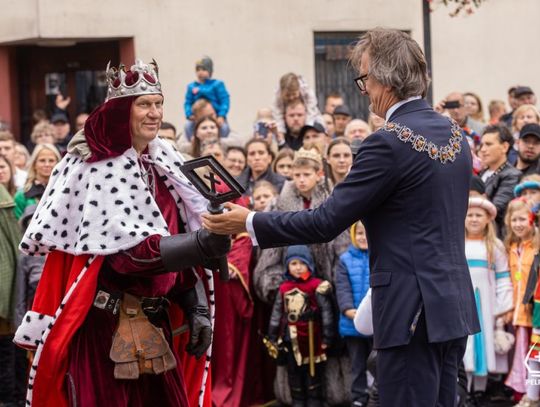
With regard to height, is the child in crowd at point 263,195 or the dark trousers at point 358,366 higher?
the child in crowd at point 263,195

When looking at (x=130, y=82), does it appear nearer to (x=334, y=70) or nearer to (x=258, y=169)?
(x=258, y=169)

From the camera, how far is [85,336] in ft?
19.2

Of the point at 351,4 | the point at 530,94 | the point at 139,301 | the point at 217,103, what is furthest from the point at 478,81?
the point at 139,301

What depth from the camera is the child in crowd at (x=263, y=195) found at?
9445 millimetres

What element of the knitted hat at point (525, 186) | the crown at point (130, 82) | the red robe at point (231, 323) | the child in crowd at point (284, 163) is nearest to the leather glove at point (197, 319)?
the crown at point (130, 82)

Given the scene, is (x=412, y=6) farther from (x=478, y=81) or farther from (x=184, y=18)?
(x=184, y=18)

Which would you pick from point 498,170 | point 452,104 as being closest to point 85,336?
point 498,170

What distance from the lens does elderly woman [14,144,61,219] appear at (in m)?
9.55

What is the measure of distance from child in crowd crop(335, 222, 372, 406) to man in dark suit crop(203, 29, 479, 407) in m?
3.42

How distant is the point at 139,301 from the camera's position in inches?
231

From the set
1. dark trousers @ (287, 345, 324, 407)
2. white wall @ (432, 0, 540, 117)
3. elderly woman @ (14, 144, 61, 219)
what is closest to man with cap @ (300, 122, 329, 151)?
elderly woman @ (14, 144, 61, 219)

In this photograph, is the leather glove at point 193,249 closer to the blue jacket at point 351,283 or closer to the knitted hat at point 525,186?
the blue jacket at point 351,283

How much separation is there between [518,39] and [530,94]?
3986mm

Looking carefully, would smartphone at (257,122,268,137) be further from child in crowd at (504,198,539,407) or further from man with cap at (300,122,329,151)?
child in crowd at (504,198,539,407)
